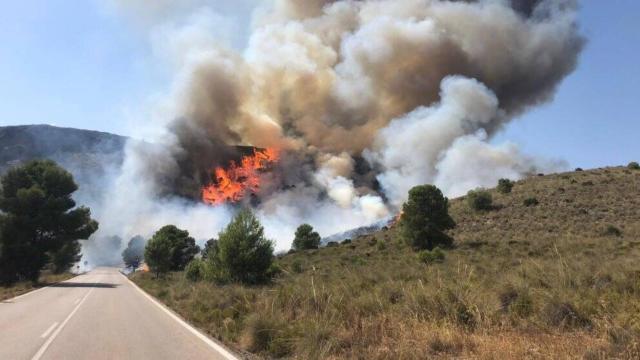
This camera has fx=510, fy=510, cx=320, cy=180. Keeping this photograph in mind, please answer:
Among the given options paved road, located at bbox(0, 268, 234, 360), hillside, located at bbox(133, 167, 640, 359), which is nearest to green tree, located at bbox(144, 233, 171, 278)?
paved road, located at bbox(0, 268, 234, 360)

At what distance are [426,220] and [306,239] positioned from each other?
25.5 meters

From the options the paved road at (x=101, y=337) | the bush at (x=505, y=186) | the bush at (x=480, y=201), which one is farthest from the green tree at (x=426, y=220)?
the paved road at (x=101, y=337)

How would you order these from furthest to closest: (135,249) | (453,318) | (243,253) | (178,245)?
1. (135,249)
2. (178,245)
3. (243,253)
4. (453,318)

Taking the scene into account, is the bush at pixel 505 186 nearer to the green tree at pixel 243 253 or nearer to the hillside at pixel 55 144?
the green tree at pixel 243 253

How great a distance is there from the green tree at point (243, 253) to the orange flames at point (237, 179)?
9639cm

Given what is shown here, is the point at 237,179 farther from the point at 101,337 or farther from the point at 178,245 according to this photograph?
the point at 101,337

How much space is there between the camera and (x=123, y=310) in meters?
18.0

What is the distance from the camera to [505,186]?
2758 inches

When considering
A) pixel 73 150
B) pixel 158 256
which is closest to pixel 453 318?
pixel 158 256

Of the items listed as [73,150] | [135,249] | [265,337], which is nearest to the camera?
[265,337]

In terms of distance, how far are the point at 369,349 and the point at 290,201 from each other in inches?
4889

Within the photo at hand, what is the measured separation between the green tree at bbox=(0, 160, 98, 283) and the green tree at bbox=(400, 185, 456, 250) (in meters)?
30.1

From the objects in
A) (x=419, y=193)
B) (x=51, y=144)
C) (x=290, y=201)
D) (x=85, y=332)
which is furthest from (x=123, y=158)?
(x=85, y=332)

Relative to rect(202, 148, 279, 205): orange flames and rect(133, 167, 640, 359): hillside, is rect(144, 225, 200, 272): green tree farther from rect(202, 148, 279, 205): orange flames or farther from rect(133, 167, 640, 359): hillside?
rect(133, 167, 640, 359): hillside
